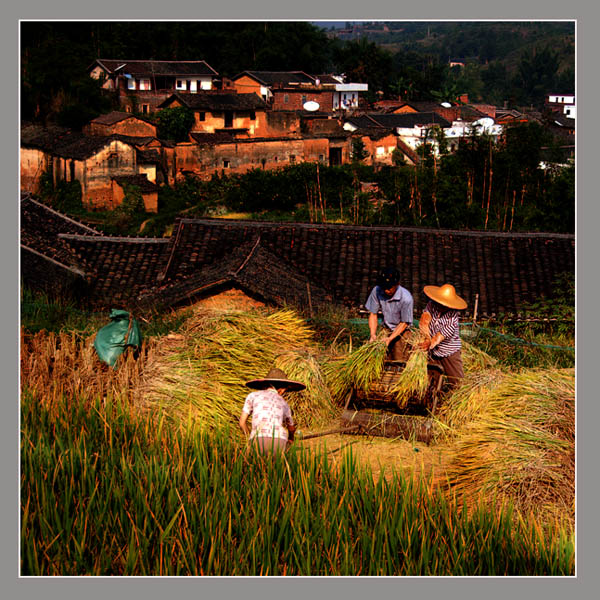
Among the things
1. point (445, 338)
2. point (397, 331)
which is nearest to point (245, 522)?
point (397, 331)

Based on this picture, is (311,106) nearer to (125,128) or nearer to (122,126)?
(125,128)

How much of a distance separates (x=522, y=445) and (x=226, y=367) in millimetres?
2582

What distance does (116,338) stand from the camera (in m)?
6.97

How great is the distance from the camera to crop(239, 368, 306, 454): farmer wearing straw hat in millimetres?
5148

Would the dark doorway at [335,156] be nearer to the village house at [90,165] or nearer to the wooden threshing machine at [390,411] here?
the village house at [90,165]

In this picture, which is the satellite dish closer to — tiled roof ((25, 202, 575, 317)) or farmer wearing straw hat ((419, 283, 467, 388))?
tiled roof ((25, 202, 575, 317))

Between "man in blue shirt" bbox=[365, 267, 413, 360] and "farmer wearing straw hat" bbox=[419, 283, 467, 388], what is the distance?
19 centimetres

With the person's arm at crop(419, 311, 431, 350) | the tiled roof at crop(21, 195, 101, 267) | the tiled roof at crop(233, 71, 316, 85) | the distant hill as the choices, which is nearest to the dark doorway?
the tiled roof at crop(233, 71, 316, 85)

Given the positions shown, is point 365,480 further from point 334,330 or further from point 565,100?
point 565,100

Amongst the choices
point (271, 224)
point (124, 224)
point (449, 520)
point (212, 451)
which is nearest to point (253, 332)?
point (212, 451)

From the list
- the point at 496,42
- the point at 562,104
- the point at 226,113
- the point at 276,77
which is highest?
the point at 496,42

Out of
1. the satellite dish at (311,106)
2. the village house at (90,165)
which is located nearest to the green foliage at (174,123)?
the village house at (90,165)

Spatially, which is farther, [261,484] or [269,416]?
[269,416]

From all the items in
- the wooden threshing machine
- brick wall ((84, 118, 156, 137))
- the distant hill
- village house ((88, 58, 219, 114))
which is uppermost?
the distant hill
